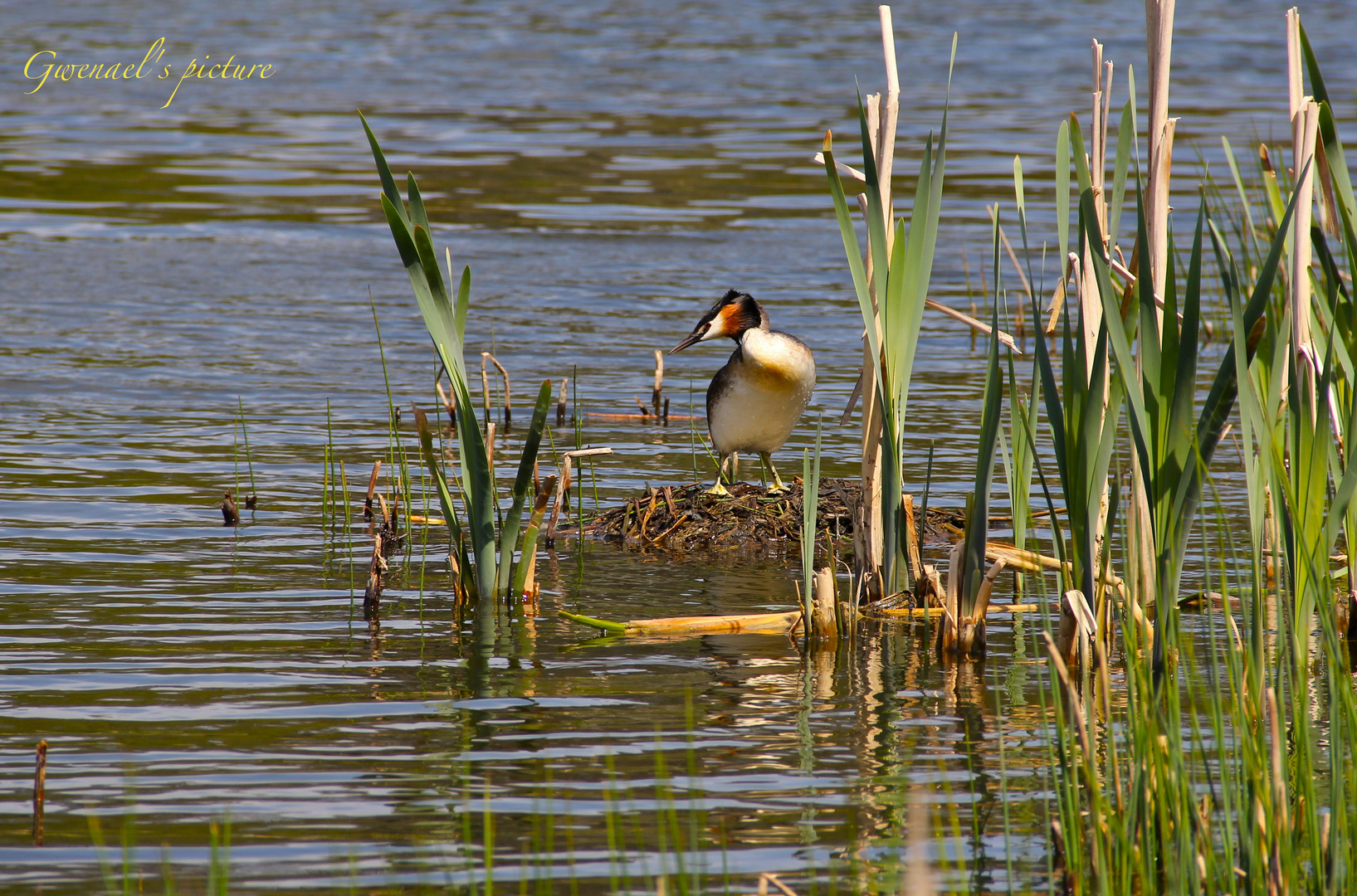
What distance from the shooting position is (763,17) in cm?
3472

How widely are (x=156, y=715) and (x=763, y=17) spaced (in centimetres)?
3186

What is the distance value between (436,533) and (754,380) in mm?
1581

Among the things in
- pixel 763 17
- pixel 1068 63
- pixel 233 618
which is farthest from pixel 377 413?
pixel 763 17

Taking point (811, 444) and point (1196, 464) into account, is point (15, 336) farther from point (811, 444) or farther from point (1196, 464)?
point (1196, 464)

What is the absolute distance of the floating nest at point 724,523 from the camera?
6.96 m

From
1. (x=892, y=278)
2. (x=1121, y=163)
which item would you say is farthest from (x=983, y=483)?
(x=1121, y=163)

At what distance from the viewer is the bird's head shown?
765 centimetres

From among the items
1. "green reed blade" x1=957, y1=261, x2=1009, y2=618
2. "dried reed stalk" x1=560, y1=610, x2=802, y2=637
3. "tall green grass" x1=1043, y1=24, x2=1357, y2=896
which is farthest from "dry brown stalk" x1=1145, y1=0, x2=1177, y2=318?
"dried reed stalk" x1=560, y1=610, x2=802, y2=637

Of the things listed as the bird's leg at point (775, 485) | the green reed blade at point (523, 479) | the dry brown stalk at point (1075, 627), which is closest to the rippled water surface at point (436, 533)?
the dry brown stalk at point (1075, 627)

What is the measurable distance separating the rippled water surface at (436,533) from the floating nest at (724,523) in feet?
0.44

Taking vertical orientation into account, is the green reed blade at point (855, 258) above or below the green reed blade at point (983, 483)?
above

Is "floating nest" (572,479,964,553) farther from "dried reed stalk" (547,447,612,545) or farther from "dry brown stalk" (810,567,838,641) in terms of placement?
"dry brown stalk" (810,567,838,641)

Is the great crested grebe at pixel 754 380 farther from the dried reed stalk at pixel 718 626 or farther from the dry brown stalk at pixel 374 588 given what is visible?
the dry brown stalk at pixel 374 588

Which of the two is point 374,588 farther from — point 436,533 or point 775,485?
point 775,485
